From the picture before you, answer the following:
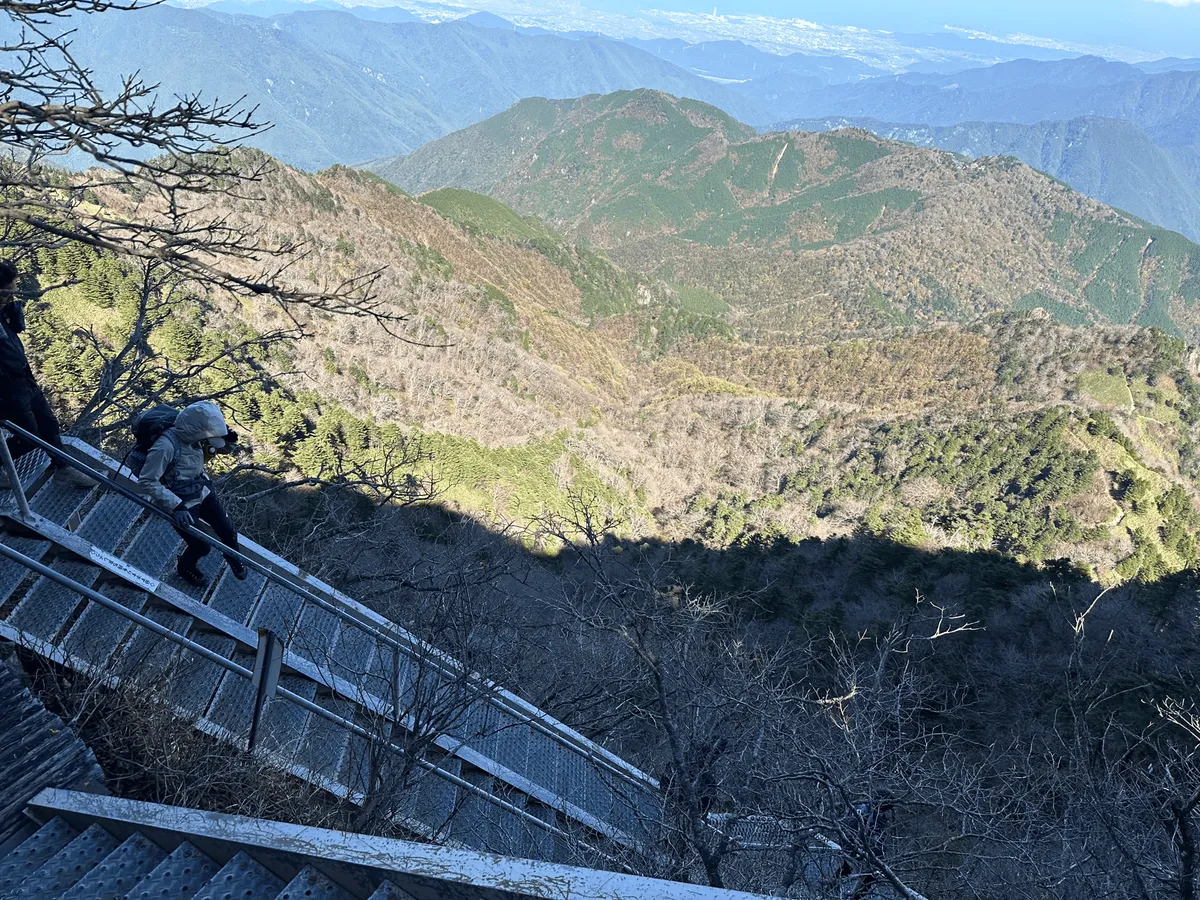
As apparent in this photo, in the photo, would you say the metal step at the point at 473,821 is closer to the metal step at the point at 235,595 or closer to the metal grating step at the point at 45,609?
the metal step at the point at 235,595

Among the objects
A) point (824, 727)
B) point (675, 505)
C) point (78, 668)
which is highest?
point (78, 668)

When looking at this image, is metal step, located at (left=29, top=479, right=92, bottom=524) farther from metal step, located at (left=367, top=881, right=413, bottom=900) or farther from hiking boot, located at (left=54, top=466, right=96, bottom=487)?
metal step, located at (left=367, top=881, right=413, bottom=900)

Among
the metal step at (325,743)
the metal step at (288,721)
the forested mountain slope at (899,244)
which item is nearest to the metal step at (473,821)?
the metal step at (325,743)

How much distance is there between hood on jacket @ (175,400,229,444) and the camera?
498 cm

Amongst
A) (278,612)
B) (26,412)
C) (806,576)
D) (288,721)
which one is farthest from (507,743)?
(806,576)

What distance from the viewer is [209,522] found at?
5.68 m

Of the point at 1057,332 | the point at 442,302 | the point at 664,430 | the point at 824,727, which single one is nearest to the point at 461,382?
the point at 442,302

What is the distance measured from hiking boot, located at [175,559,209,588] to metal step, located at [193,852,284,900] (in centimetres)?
303

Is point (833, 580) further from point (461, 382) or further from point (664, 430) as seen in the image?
point (664, 430)

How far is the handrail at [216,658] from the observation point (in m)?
4.17

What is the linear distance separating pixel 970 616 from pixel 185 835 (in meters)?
21.9

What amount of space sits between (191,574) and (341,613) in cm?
117

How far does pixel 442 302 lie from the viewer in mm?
52938

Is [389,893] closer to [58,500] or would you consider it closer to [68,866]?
[68,866]
